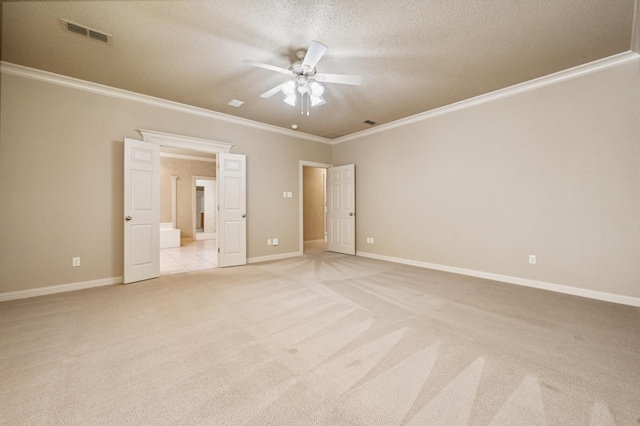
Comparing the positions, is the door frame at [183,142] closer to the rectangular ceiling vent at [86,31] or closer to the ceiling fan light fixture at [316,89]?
the rectangular ceiling vent at [86,31]

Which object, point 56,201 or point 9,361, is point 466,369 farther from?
point 56,201

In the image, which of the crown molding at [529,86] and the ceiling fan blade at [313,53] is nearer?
the ceiling fan blade at [313,53]

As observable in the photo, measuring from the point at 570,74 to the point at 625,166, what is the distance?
1316mm

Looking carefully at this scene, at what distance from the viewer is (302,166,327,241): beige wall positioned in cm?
840

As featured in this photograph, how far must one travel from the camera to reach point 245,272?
14.8 feet

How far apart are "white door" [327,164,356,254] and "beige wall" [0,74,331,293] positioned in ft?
11.5

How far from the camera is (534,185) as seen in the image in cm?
363

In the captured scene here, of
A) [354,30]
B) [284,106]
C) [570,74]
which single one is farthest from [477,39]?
[284,106]

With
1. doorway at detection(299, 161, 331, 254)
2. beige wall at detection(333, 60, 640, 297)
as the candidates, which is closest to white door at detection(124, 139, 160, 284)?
beige wall at detection(333, 60, 640, 297)

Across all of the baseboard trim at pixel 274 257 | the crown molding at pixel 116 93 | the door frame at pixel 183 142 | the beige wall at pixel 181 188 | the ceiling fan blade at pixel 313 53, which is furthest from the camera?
the beige wall at pixel 181 188

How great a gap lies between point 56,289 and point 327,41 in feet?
15.2

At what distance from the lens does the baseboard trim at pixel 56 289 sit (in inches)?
126

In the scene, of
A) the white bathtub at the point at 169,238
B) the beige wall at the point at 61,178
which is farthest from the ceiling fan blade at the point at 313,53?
the white bathtub at the point at 169,238

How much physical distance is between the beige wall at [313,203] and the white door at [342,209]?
178 centimetres
